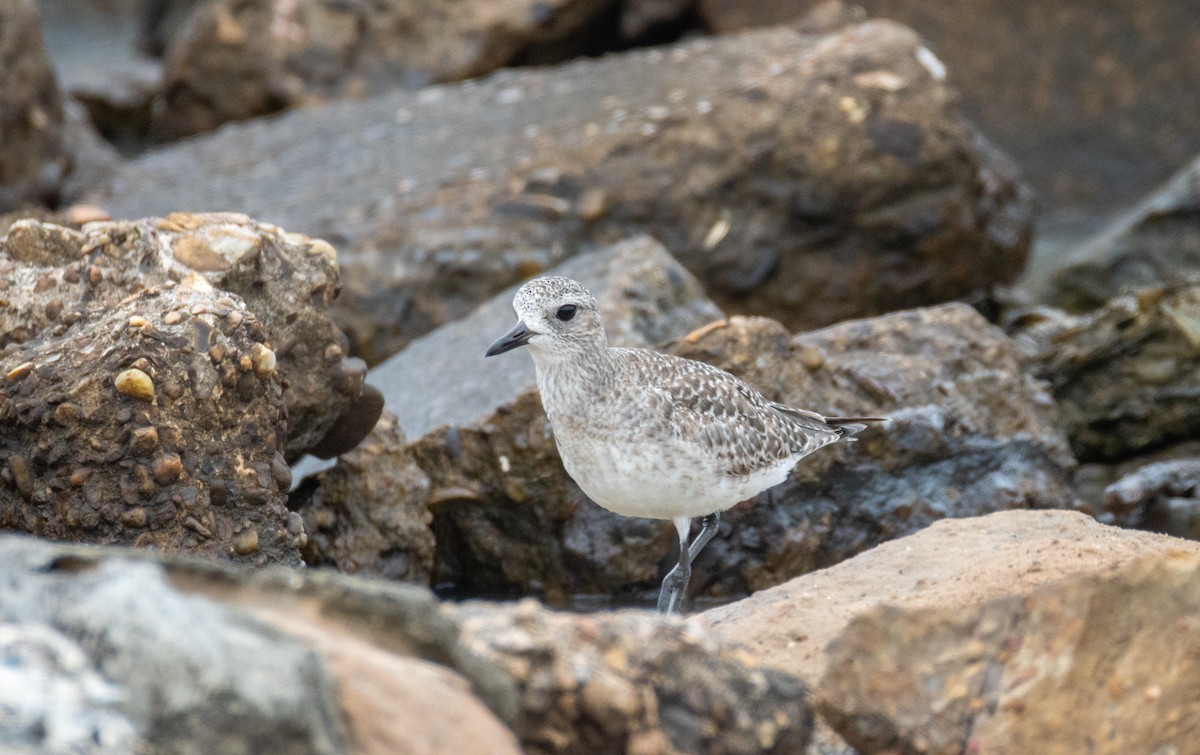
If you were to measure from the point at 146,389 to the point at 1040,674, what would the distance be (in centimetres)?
296

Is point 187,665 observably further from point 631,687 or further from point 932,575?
point 932,575

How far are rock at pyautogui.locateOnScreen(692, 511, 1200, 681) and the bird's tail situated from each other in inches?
26.2

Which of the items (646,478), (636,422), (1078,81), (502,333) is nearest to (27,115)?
(502,333)

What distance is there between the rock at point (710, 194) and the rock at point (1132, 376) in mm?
1597

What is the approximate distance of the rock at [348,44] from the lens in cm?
1201

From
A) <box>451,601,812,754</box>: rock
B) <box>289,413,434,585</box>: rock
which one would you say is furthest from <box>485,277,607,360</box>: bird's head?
<box>451,601,812,754</box>: rock

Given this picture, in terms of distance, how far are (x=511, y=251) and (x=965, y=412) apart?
3.14 meters

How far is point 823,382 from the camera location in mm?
6852

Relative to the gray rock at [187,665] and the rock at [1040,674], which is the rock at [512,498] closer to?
the rock at [1040,674]

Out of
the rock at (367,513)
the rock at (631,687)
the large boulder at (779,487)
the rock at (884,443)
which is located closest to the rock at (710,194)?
the large boulder at (779,487)

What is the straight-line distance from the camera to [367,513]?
620 cm

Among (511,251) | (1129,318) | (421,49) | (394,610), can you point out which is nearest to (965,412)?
(1129,318)

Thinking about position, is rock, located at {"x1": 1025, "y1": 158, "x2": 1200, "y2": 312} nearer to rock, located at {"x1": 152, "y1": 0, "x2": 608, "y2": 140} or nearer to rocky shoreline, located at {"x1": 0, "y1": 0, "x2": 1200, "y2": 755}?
rocky shoreline, located at {"x1": 0, "y1": 0, "x2": 1200, "y2": 755}

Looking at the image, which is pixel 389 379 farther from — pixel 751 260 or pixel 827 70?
pixel 827 70
